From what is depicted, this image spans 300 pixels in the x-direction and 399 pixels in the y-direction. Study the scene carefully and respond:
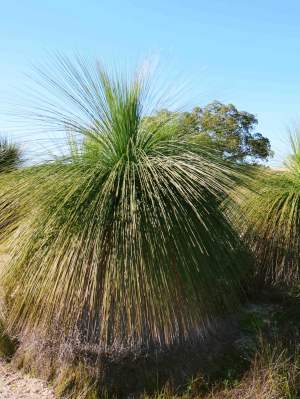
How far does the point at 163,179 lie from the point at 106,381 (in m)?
1.49

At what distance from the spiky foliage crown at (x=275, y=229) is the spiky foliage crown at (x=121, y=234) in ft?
4.18

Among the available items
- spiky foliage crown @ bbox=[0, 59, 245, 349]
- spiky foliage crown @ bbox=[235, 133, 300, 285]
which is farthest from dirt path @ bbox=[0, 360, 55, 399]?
spiky foliage crown @ bbox=[235, 133, 300, 285]

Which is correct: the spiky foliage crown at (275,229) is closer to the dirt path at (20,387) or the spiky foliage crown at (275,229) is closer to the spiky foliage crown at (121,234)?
the spiky foliage crown at (121,234)

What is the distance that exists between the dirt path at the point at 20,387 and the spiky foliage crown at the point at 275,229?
2.36 metres

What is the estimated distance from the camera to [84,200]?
115 inches

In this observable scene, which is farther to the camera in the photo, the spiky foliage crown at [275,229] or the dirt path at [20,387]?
the spiky foliage crown at [275,229]

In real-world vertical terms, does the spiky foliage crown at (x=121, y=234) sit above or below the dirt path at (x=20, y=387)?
above

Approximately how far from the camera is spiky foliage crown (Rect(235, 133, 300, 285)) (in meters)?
4.36

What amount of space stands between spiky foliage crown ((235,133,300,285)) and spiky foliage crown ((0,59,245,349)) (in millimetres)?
1273

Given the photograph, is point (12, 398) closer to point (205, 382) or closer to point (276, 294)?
point (205, 382)

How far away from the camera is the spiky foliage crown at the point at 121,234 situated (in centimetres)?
280

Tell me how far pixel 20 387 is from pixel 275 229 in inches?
111

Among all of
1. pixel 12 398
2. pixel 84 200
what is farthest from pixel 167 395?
pixel 84 200

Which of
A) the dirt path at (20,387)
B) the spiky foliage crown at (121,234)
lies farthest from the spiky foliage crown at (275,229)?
the dirt path at (20,387)
